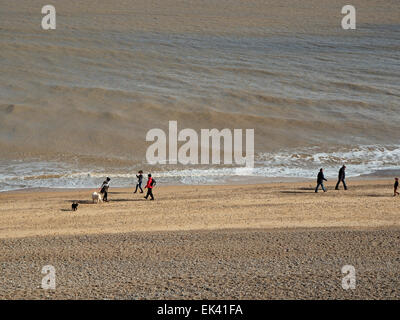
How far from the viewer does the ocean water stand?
26875 millimetres

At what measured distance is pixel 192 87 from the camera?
1586 inches

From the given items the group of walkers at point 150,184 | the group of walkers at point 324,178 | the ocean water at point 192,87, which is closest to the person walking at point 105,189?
the group of walkers at point 150,184

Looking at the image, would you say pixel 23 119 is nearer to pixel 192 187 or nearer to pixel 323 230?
pixel 192 187

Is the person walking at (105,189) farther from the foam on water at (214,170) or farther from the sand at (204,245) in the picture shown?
the foam on water at (214,170)

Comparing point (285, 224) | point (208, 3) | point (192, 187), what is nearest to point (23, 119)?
point (192, 187)

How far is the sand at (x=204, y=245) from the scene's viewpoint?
11.1 meters

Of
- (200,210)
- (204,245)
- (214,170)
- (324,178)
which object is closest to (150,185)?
(200,210)

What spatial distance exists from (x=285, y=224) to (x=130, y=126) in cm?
1755

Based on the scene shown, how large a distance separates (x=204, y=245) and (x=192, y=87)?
2779 cm

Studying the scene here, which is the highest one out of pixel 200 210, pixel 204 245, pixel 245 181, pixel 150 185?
pixel 150 185

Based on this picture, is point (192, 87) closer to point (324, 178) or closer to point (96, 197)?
point (324, 178)

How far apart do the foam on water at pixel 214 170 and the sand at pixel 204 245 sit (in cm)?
297

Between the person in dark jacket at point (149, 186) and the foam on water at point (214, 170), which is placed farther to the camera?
the foam on water at point (214, 170)
